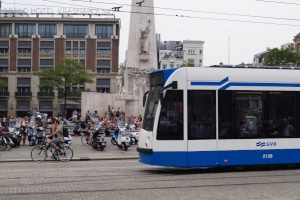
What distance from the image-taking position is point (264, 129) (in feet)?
52.0

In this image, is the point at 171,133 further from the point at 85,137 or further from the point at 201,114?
the point at 85,137

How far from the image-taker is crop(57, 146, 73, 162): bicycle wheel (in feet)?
67.7

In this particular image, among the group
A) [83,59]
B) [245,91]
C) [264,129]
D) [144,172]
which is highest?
[83,59]

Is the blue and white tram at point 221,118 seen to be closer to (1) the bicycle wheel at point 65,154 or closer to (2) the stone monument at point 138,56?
(1) the bicycle wheel at point 65,154

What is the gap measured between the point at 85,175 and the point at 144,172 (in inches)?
75.0

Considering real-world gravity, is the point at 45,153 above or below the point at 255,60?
below

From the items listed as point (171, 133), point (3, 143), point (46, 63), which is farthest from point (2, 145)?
point (46, 63)

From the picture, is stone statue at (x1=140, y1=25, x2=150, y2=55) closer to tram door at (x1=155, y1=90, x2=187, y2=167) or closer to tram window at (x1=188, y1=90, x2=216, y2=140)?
tram window at (x1=188, y1=90, x2=216, y2=140)

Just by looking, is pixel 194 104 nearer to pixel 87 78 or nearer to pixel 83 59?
pixel 87 78

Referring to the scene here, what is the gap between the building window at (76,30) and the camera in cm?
8562

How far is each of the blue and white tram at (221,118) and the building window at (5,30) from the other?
74.0 meters

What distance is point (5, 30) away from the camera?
86062 mm

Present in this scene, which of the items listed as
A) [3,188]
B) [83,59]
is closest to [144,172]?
[3,188]

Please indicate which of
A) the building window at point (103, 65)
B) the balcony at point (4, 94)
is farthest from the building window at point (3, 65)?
the building window at point (103, 65)
